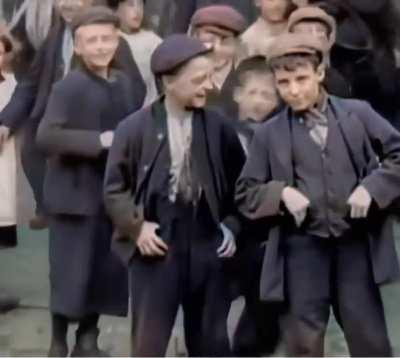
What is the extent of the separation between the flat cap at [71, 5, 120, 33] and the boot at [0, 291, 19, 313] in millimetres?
1406

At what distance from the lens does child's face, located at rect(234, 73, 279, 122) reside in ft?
21.6

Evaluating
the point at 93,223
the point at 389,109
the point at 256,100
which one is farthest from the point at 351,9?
the point at 93,223

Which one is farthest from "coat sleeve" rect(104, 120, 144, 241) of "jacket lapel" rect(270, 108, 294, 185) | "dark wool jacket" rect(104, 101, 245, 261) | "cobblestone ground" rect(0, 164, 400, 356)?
"cobblestone ground" rect(0, 164, 400, 356)

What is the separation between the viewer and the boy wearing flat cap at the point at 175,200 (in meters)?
6.02

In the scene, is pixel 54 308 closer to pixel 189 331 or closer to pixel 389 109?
pixel 189 331

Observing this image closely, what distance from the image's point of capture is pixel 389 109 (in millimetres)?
8047

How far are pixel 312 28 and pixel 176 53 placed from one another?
0.86m

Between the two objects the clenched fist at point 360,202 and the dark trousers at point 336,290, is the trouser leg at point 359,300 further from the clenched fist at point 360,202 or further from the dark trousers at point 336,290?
the clenched fist at point 360,202

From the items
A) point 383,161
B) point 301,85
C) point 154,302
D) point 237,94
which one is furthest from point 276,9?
point 154,302

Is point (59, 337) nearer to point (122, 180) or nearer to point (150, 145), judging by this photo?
point (122, 180)

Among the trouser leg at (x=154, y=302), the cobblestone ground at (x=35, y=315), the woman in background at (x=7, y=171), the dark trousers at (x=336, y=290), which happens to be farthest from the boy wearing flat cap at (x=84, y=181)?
the dark trousers at (x=336, y=290)

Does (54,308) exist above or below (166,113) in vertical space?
below

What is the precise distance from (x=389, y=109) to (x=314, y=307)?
89.3 inches

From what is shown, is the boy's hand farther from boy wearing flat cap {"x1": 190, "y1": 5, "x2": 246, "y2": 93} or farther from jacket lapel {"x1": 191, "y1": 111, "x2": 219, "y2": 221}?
boy wearing flat cap {"x1": 190, "y1": 5, "x2": 246, "y2": 93}
